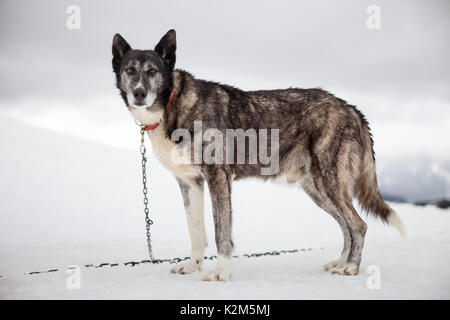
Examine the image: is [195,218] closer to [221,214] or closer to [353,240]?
[221,214]

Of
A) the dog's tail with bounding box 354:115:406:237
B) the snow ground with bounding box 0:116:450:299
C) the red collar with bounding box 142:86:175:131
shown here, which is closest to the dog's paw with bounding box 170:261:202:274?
the snow ground with bounding box 0:116:450:299

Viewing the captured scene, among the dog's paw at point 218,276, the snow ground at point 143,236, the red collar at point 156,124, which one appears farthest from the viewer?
the red collar at point 156,124

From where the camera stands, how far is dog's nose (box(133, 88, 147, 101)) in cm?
503

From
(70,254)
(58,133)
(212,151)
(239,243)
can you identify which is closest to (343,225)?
(212,151)

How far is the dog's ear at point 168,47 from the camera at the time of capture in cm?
535

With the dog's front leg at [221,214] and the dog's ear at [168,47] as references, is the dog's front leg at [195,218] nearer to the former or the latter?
the dog's front leg at [221,214]

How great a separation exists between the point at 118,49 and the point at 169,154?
1.46 m

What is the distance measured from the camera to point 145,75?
5.16m

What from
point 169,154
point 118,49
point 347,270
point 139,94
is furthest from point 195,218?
point 118,49

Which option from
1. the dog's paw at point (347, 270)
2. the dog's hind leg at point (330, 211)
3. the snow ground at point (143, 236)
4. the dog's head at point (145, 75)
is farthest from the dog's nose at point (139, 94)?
the dog's paw at point (347, 270)

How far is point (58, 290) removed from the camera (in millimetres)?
4461

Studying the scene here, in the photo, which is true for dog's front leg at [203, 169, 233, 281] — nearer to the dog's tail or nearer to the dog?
the dog

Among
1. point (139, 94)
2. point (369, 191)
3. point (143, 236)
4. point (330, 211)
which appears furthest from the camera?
point (143, 236)

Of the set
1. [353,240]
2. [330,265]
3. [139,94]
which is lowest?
[330,265]
